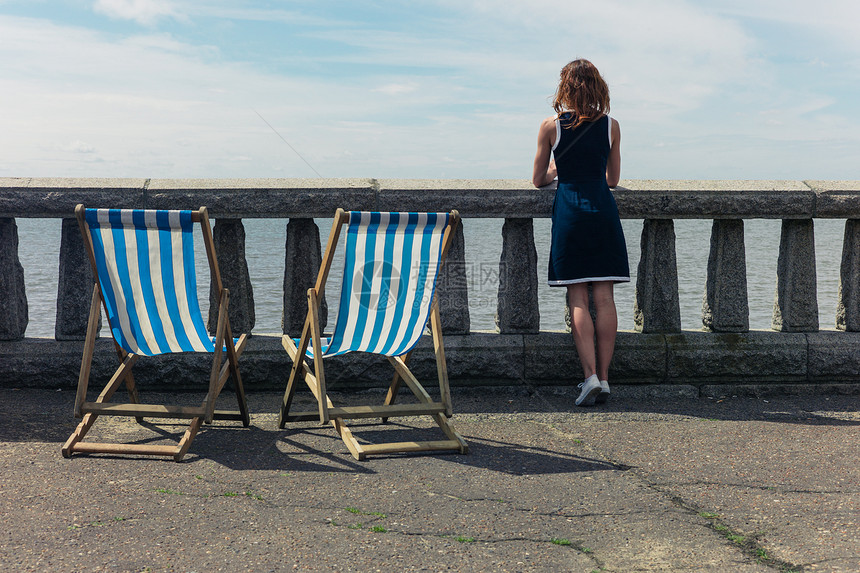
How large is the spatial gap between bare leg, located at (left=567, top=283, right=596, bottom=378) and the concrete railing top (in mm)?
528

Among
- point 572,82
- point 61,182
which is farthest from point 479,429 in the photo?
point 61,182

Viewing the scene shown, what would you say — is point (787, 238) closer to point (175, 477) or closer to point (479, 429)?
point (479, 429)

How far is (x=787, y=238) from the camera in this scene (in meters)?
4.83

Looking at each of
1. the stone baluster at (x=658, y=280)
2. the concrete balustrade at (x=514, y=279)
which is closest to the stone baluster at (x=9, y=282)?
the concrete balustrade at (x=514, y=279)

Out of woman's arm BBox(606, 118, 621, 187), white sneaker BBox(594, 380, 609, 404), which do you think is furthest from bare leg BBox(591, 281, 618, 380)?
woman's arm BBox(606, 118, 621, 187)

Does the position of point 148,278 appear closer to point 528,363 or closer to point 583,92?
point 528,363

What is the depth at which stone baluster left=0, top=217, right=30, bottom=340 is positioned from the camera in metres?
4.58

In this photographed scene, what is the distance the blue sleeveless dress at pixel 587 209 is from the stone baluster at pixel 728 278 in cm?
83

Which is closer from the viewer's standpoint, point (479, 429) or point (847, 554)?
point (847, 554)

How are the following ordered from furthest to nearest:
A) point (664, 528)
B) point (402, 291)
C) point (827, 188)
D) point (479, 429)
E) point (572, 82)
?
point (827, 188) < point (572, 82) < point (479, 429) < point (402, 291) < point (664, 528)

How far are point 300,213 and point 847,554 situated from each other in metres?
3.21

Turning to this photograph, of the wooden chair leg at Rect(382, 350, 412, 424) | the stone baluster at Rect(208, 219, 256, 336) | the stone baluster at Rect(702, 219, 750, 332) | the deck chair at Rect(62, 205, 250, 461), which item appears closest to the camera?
the deck chair at Rect(62, 205, 250, 461)

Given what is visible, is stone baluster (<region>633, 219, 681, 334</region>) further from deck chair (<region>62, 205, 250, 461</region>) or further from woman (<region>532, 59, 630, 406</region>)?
deck chair (<region>62, 205, 250, 461</region>)

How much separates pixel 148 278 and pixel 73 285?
115 centimetres
